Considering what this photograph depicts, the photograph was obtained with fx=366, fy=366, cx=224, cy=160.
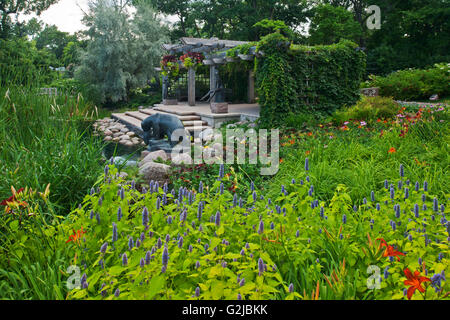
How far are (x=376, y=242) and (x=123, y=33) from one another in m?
19.6

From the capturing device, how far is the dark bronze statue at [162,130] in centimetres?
848

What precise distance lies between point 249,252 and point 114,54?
1854 centimetres

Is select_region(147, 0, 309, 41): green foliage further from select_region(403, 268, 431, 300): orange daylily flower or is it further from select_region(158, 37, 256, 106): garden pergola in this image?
select_region(403, 268, 431, 300): orange daylily flower

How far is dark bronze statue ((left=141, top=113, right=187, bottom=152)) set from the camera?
334 inches

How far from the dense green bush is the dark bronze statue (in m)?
9.92

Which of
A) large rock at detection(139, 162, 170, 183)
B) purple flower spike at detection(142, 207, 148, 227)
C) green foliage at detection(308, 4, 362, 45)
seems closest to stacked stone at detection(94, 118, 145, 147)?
large rock at detection(139, 162, 170, 183)

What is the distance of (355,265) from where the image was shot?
79.9 inches

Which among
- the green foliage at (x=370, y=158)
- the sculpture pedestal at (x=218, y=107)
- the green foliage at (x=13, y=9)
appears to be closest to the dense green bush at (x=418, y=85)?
the sculpture pedestal at (x=218, y=107)

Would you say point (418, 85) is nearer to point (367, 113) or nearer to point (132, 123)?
point (367, 113)

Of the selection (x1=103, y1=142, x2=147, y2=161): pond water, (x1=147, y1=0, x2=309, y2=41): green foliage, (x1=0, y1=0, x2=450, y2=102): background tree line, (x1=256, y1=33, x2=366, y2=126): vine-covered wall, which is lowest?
(x1=103, y1=142, x2=147, y2=161): pond water

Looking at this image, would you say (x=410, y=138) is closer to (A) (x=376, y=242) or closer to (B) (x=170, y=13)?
(A) (x=376, y=242)

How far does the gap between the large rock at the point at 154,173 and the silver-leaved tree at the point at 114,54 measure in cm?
1365

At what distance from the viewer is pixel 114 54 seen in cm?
1853
